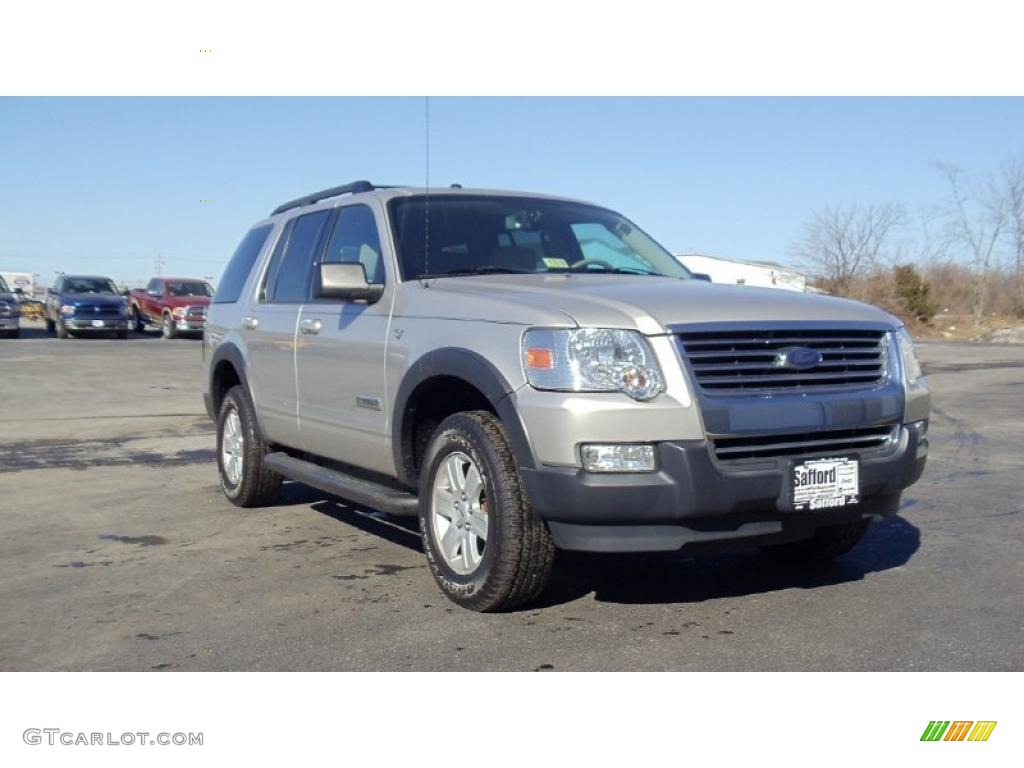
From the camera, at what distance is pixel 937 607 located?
15.9ft

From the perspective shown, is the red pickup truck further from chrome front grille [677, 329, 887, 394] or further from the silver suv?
chrome front grille [677, 329, 887, 394]

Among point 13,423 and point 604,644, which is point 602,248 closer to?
point 604,644

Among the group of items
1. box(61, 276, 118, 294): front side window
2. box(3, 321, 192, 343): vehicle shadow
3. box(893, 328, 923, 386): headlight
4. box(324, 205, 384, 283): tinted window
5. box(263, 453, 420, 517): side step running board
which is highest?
box(324, 205, 384, 283): tinted window

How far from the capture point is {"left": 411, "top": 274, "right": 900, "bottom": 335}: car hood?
4.44 metres

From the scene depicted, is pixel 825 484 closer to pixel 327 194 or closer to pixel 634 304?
pixel 634 304

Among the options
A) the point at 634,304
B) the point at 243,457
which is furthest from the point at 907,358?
the point at 243,457

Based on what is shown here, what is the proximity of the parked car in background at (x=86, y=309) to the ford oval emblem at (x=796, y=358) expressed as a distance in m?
28.1

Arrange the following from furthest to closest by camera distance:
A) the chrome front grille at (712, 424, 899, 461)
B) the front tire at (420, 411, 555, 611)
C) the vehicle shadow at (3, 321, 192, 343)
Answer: the vehicle shadow at (3, 321, 192, 343), the front tire at (420, 411, 555, 611), the chrome front grille at (712, 424, 899, 461)

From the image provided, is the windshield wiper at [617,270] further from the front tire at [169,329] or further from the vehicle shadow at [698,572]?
the front tire at [169,329]

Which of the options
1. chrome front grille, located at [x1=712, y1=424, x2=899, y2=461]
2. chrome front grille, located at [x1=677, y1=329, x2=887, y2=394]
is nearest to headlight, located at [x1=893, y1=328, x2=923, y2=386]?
chrome front grille, located at [x1=677, y1=329, x2=887, y2=394]

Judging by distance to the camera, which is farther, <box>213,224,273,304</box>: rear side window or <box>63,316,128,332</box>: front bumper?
<box>63,316,128,332</box>: front bumper

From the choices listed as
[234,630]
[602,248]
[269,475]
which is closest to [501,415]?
[234,630]

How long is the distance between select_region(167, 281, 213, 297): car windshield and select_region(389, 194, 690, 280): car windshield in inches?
1075

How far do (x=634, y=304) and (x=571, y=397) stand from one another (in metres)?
0.52
